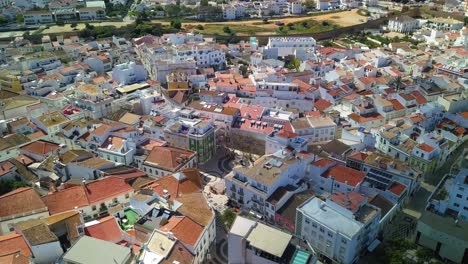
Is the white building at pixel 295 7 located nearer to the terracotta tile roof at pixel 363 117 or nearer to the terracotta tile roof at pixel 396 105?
the terracotta tile roof at pixel 396 105

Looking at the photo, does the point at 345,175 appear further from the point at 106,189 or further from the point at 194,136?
the point at 106,189

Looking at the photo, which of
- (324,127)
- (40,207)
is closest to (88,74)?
(40,207)

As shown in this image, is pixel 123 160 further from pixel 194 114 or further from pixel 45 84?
pixel 45 84

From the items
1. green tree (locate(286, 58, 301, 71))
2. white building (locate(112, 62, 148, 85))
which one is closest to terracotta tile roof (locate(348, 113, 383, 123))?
green tree (locate(286, 58, 301, 71))

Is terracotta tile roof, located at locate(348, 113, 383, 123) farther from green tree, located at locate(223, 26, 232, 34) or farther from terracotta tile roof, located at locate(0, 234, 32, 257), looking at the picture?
green tree, located at locate(223, 26, 232, 34)

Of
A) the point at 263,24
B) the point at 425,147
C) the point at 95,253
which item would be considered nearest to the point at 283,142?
the point at 425,147

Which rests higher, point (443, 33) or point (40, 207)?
point (443, 33)

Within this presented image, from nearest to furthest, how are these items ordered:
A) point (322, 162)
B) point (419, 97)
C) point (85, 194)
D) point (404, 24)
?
point (85, 194) → point (322, 162) → point (419, 97) → point (404, 24)

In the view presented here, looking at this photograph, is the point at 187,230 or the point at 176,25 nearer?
the point at 187,230
